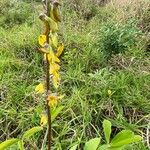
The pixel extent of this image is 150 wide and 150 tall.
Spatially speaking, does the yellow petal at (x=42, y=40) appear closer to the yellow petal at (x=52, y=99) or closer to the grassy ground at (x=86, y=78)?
the yellow petal at (x=52, y=99)

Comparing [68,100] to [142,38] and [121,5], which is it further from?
[121,5]

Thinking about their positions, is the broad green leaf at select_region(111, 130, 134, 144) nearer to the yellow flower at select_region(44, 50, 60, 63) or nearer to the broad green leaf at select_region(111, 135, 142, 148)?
the broad green leaf at select_region(111, 135, 142, 148)

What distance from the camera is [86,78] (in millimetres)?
2789

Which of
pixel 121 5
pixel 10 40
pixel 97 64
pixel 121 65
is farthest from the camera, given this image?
pixel 121 5

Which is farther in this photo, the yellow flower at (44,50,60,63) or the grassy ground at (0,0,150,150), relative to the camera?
the grassy ground at (0,0,150,150)

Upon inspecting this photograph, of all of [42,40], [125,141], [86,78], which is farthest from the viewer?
[86,78]

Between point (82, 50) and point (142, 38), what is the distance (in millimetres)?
525

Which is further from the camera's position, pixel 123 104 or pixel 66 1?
pixel 66 1

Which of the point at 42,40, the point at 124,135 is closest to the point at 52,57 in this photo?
the point at 42,40

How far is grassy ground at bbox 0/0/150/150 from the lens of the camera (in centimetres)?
234

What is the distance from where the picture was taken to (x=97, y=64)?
3086mm

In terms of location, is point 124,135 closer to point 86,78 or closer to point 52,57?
point 52,57

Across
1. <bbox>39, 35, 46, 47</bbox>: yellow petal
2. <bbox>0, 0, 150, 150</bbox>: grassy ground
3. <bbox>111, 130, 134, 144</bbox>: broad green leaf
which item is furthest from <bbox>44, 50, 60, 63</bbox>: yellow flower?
<bbox>0, 0, 150, 150</bbox>: grassy ground

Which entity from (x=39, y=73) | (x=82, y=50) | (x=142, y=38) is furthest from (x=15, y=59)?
(x=142, y=38)
